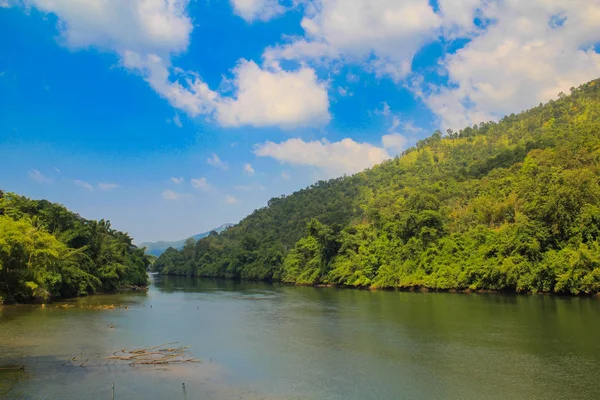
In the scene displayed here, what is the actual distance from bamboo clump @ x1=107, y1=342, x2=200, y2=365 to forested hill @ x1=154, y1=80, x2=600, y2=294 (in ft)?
123

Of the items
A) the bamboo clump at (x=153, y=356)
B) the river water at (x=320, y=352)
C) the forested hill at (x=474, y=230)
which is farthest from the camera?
the forested hill at (x=474, y=230)

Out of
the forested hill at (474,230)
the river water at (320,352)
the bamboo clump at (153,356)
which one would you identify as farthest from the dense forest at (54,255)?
the forested hill at (474,230)

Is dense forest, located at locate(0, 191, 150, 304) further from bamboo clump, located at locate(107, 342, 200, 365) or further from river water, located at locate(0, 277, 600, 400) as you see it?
bamboo clump, located at locate(107, 342, 200, 365)

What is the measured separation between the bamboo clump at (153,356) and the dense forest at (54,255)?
740 inches

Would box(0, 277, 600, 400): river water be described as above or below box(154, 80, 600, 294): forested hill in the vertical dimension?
below

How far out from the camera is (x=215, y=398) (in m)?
16.0

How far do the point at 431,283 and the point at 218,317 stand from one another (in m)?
30.9

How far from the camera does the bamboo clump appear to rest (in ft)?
69.2

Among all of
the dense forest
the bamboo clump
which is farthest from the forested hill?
the bamboo clump

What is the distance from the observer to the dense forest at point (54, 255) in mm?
37969

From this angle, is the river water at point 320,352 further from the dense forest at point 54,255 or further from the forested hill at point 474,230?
the forested hill at point 474,230

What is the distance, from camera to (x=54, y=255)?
131 ft

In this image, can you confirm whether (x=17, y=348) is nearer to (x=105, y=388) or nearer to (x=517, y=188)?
(x=105, y=388)

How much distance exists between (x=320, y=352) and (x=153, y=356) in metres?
8.46
